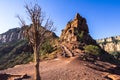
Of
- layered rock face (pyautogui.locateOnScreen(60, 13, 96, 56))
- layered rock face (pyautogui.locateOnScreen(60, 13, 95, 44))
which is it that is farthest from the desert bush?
layered rock face (pyautogui.locateOnScreen(60, 13, 95, 44))

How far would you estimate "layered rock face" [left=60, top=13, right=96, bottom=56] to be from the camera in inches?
2088

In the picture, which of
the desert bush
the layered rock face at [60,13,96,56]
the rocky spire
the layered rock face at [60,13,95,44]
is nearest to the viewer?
the desert bush

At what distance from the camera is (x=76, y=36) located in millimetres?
58875

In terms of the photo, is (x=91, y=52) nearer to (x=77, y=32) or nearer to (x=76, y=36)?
(x=76, y=36)

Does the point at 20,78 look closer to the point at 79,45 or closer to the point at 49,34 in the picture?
the point at 49,34

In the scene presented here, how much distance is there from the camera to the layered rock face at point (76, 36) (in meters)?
53.0

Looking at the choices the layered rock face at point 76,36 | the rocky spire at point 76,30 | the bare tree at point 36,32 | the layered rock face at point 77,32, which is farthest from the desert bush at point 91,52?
the bare tree at point 36,32

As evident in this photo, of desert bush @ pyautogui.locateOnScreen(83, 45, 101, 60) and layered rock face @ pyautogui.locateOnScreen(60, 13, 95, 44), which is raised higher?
layered rock face @ pyautogui.locateOnScreen(60, 13, 95, 44)

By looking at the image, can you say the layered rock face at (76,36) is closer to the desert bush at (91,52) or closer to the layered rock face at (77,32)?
the layered rock face at (77,32)

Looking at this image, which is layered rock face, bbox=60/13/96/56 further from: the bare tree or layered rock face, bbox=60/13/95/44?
the bare tree

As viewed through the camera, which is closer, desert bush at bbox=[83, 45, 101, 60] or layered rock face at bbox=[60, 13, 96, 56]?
desert bush at bbox=[83, 45, 101, 60]

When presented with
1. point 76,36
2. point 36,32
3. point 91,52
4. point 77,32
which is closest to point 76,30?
point 77,32

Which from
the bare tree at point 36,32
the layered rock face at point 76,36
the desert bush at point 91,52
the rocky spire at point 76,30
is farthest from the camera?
the rocky spire at point 76,30

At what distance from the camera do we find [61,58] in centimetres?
4472
